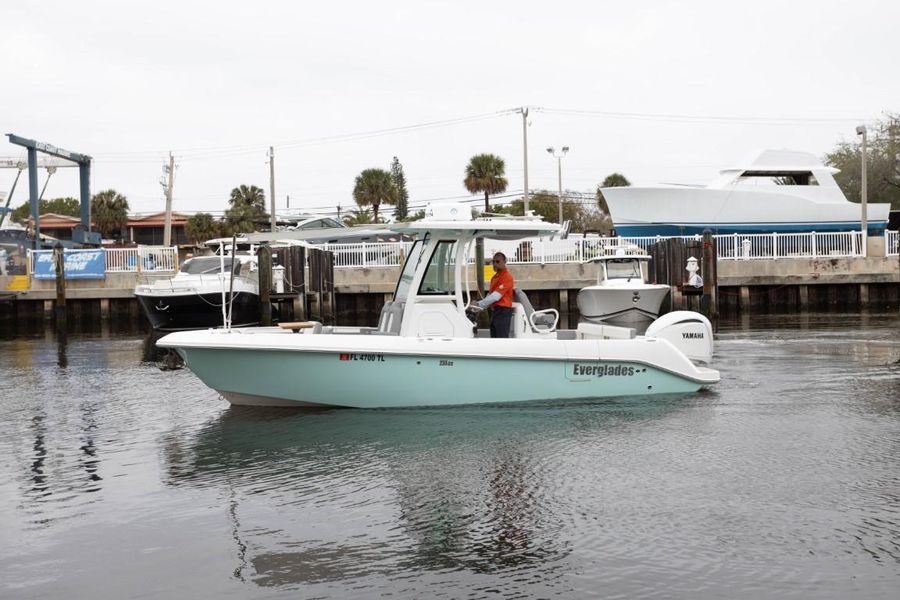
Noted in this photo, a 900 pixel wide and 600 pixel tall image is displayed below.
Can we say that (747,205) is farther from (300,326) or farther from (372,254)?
(300,326)

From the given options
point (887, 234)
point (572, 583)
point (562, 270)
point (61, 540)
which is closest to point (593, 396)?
point (572, 583)

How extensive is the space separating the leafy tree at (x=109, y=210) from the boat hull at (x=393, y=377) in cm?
6664

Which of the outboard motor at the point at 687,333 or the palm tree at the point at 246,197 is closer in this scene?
the outboard motor at the point at 687,333

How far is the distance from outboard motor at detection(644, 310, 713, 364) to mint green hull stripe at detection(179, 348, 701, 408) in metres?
1.22

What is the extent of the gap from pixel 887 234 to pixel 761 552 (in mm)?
32609

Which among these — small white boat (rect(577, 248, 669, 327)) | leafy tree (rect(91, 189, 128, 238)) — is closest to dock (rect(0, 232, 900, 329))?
small white boat (rect(577, 248, 669, 327))

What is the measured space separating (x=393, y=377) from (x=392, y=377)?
1 centimetres

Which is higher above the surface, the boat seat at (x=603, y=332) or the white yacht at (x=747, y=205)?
the white yacht at (x=747, y=205)

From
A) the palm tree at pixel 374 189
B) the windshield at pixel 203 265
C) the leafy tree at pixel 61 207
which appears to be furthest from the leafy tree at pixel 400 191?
the leafy tree at pixel 61 207

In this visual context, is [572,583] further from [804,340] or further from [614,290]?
[614,290]

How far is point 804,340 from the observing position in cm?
2108

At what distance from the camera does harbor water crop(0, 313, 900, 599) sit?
21.2ft

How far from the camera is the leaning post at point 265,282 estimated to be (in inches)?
1085

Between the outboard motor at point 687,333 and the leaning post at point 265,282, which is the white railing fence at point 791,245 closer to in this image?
the leaning post at point 265,282
